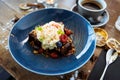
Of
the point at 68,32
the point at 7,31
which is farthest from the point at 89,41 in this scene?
the point at 7,31

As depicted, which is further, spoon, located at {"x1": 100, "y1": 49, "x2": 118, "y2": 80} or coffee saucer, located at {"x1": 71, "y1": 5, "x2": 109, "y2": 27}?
coffee saucer, located at {"x1": 71, "y1": 5, "x2": 109, "y2": 27}

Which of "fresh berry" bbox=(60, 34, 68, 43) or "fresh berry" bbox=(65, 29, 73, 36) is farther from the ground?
"fresh berry" bbox=(60, 34, 68, 43)

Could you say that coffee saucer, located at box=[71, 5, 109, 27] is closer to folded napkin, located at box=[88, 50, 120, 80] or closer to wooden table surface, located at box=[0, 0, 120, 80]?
wooden table surface, located at box=[0, 0, 120, 80]

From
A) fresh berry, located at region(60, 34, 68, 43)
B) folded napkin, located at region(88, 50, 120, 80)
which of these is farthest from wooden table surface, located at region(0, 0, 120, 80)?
fresh berry, located at region(60, 34, 68, 43)

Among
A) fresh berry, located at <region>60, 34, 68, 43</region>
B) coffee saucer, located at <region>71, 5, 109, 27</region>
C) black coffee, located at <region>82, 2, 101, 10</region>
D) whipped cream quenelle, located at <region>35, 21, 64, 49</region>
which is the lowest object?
coffee saucer, located at <region>71, 5, 109, 27</region>

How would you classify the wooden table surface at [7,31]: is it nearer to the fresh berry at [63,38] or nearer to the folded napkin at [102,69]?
the folded napkin at [102,69]

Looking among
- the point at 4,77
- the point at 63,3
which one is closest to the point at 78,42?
the point at 63,3
